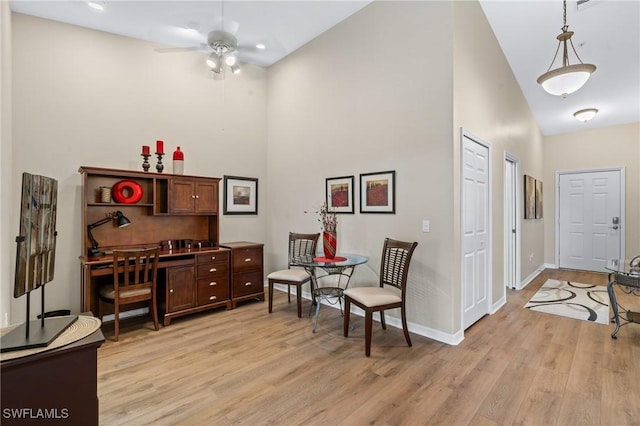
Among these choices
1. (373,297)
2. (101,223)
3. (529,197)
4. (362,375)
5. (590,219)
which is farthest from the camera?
(590,219)

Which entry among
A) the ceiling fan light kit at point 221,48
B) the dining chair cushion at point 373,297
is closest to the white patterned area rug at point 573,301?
the dining chair cushion at point 373,297

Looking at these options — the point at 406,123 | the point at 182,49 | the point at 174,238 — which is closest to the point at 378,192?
the point at 406,123

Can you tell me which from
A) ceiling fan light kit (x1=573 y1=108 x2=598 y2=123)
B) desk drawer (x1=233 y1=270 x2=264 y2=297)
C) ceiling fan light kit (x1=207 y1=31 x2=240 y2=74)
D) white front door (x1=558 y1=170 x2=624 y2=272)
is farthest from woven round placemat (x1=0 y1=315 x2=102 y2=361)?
white front door (x1=558 y1=170 x2=624 y2=272)

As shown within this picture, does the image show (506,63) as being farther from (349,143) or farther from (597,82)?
(349,143)

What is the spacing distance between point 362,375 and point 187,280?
233 cm

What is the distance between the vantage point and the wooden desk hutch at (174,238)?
11.5 feet

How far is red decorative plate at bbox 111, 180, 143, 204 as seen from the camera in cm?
362

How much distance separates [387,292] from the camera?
10.0 ft

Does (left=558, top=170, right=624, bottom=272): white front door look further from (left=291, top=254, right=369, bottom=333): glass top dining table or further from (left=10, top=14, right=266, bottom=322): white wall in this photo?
(left=10, top=14, right=266, bottom=322): white wall

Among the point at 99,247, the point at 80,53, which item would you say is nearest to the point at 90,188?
the point at 99,247

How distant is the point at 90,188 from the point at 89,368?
3.12 metres

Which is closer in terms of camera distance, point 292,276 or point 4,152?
point 4,152

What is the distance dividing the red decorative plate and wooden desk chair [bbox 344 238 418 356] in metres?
2.73

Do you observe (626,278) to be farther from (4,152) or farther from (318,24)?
(4,152)
